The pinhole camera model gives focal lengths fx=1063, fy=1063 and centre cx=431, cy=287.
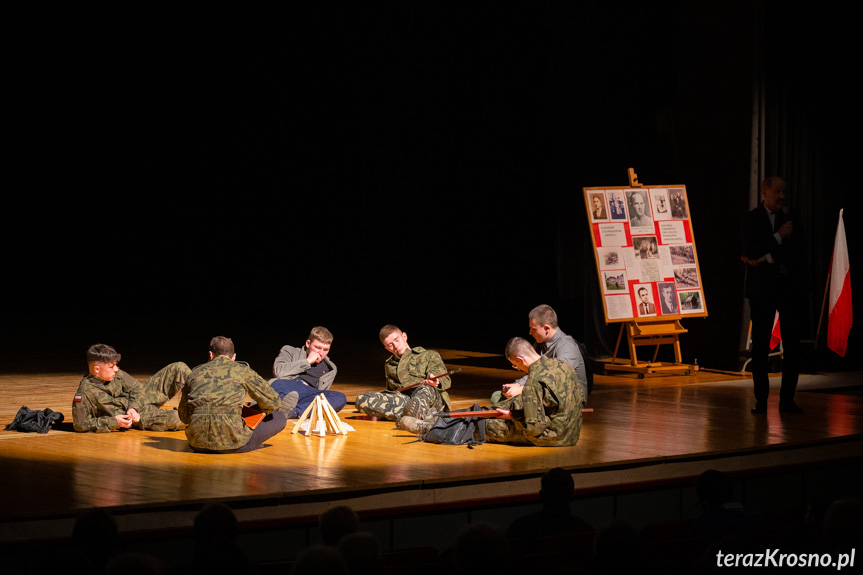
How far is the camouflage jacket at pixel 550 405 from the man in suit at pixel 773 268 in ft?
5.68

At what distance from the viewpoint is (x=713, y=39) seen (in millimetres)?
10734

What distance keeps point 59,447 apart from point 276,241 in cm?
1108

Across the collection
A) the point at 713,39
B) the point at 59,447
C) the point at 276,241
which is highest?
the point at 713,39

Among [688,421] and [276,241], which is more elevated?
[276,241]

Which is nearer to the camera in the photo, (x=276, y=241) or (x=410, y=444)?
(x=410, y=444)

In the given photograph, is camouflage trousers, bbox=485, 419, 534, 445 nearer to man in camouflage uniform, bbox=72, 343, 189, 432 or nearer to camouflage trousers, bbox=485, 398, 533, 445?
camouflage trousers, bbox=485, 398, 533, 445

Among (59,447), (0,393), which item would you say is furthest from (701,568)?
(0,393)

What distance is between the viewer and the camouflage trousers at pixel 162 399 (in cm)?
709

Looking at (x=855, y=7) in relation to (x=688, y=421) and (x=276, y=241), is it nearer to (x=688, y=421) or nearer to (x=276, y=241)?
(x=688, y=421)

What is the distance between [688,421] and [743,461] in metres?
1.17

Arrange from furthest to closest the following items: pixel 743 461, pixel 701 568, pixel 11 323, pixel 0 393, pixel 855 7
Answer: pixel 11 323 → pixel 855 7 → pixel 0 393 → pixel 743 461 → pixel 701 568

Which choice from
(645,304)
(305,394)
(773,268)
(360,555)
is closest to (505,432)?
(305,394)

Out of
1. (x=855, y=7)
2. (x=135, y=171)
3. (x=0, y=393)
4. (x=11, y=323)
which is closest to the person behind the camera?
(x=0, y=393)

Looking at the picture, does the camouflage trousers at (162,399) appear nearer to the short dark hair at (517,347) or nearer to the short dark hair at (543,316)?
the short dark hair at (517,347)
